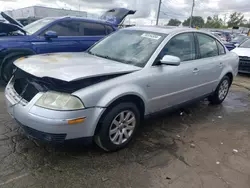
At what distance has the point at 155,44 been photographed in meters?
3.53

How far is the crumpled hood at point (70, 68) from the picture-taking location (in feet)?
8.49

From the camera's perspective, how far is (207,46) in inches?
181

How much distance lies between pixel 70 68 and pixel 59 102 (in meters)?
0.50

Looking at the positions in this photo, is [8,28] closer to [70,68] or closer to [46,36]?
[46,36]

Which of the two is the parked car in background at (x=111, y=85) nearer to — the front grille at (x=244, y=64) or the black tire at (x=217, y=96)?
the black tire at (x=217, y=96)

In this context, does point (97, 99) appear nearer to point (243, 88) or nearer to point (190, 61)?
point (190, 61)

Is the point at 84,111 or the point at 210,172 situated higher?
the point at 84,111

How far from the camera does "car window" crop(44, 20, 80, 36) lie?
6235mm

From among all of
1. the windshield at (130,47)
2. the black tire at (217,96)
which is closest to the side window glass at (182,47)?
the windshield at (130,47)

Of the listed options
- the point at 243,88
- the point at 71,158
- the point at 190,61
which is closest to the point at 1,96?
the point at 71,158

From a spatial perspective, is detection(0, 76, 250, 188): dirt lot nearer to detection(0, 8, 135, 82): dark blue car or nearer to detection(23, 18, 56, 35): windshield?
detection(0, 8, 135, 82): dark blue car

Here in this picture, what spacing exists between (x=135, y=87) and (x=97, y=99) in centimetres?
63

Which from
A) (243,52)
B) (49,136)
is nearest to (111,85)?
(49,136)

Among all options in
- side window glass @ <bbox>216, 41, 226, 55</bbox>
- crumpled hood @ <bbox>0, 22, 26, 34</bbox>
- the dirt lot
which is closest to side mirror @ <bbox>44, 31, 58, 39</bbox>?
crumpled hood @ <bbox>0, 22, 26, 34</bbox>
